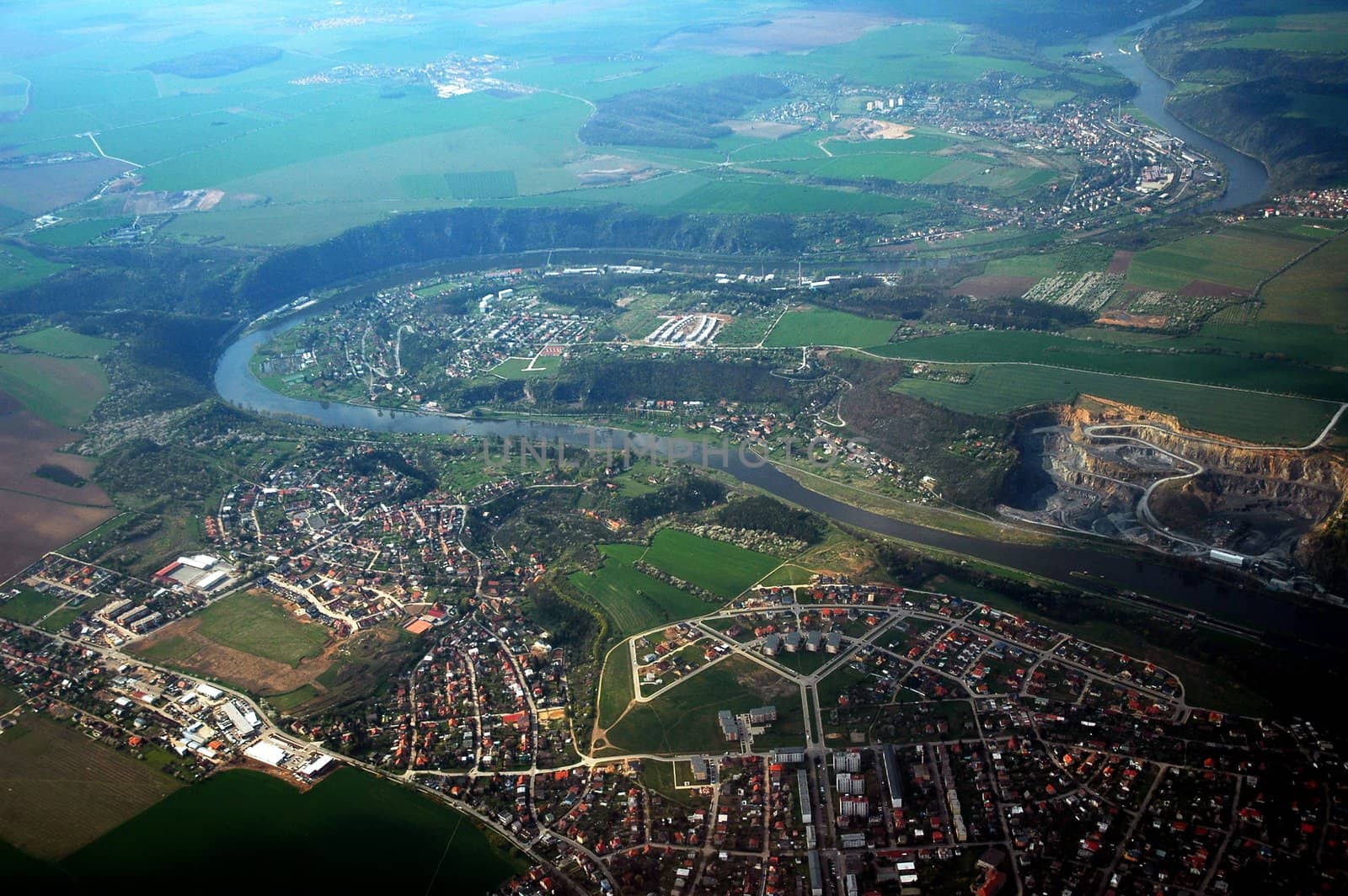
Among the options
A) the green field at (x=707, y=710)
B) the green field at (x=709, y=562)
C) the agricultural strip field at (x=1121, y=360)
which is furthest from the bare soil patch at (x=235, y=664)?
the agricultural strip field at (x=1121, y=360)

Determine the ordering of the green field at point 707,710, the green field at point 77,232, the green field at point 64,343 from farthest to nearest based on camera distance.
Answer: the green field at point 77,232
the green field at point 64,343
the green field at point 707,710

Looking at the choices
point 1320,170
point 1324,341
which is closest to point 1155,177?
point 1320,170

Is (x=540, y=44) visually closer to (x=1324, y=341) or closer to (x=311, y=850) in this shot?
(x=1324, y=341)

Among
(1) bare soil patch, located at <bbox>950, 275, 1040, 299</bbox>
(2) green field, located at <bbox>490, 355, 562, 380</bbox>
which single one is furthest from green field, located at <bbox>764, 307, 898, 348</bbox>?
(2) green field, located at <bbox>490, 355, 562, 380</bbox>

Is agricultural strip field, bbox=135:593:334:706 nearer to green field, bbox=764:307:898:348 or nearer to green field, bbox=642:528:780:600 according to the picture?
green field, bbox=642:528:780:600

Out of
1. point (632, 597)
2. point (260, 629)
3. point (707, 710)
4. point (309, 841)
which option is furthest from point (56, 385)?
point (707, 710)

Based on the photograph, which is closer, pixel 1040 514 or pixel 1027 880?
pixel 1027 880

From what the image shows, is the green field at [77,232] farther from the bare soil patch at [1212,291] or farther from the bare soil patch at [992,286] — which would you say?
the bare soil patch at [1212,291]
